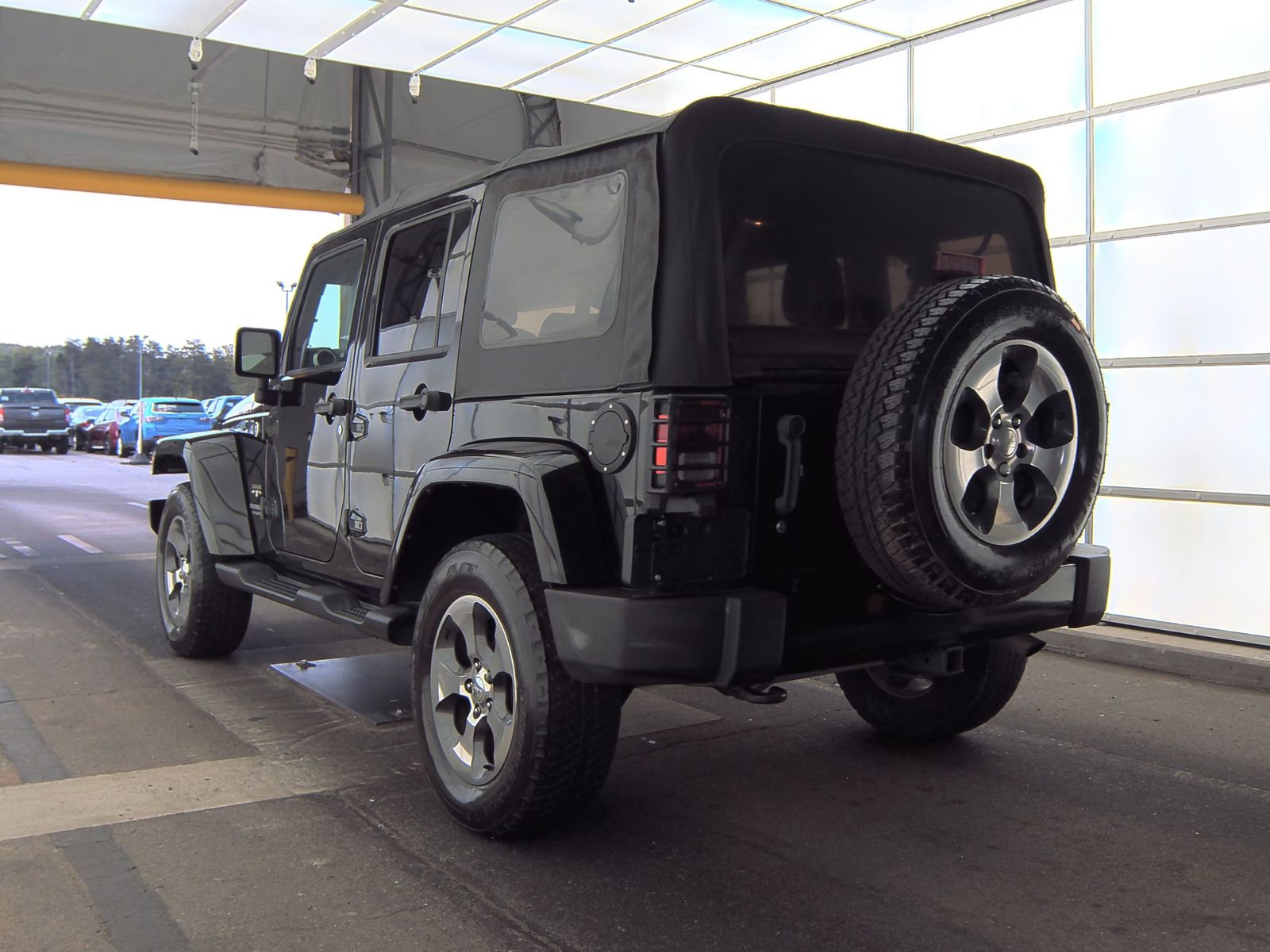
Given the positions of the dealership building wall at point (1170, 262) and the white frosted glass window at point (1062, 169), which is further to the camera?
the white frosted glass window at point (1062, 169)

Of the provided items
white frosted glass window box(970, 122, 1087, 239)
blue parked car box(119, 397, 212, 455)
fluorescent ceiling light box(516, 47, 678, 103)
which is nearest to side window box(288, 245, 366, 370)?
white frosted glass window box(970, 122, 1087, 239)

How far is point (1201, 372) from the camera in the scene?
7.21 m

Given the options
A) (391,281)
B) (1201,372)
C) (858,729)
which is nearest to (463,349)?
(391,281)

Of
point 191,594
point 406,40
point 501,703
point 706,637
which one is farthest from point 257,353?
point 406,40

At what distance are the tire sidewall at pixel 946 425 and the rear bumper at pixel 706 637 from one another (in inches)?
16.1

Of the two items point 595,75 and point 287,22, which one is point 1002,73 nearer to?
point 595,75

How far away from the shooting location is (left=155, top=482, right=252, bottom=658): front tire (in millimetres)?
5855

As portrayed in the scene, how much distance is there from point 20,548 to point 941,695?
360 inches

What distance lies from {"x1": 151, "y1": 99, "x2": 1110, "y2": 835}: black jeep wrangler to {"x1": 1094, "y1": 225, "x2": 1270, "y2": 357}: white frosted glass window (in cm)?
339

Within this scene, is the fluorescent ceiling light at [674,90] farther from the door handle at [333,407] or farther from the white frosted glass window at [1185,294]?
the door handle at [333,407]

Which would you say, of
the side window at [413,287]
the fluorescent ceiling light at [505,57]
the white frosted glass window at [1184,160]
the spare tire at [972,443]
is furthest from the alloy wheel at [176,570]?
the white frosted glass window at [1184,160]

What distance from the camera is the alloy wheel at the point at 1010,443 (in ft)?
10.7

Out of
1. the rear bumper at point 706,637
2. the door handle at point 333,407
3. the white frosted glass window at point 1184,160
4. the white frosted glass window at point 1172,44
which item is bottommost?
the rear bumper at point 706,637

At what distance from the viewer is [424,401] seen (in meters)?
4.17
